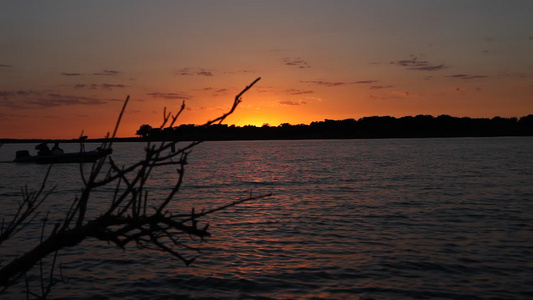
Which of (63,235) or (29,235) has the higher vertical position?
(63,235)

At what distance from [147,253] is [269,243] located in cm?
423

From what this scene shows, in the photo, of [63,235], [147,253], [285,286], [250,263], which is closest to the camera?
[63,235]

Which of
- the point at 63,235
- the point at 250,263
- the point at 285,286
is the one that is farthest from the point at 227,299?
the point at 63,235

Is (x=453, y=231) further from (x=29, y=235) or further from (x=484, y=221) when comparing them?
(x=29, y=235)

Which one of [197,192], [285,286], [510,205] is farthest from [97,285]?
[197,192]

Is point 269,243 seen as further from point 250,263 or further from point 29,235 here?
point 29,235

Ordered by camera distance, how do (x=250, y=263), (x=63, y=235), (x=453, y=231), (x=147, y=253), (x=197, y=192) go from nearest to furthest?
(x=63, y=235)
(x=250, y=263)
(x=147, y=253)
(x=453, y=231)
(x=197, y=192)

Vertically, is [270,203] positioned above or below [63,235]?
below

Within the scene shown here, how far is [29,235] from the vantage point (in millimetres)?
18859

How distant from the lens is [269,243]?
17234mm

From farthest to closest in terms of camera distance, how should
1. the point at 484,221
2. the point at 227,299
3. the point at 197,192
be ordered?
the point at 197,192 < the point at 484,221 < the point at 227,299

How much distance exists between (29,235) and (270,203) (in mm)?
14126

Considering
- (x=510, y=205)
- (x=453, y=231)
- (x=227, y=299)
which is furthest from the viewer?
(x=510, y=205)

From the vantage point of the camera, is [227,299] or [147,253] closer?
[227,299]
